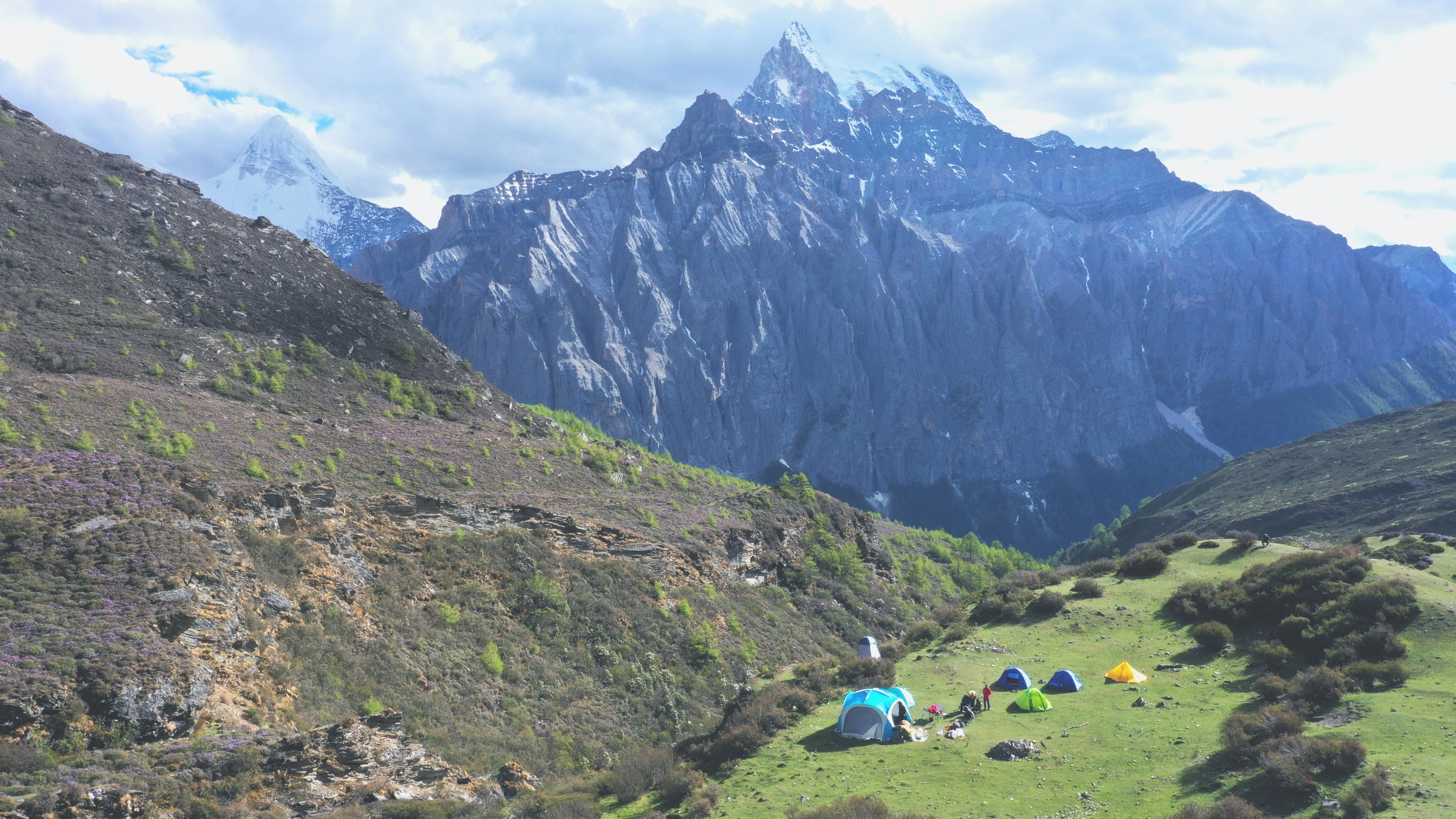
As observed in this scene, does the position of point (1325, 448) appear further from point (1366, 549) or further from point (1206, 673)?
point (1206, 673)

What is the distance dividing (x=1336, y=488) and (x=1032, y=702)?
397 feet

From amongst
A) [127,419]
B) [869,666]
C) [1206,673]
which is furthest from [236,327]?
[1206,673]

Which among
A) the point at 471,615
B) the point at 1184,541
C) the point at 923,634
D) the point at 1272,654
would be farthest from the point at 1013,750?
the point at 1184,541

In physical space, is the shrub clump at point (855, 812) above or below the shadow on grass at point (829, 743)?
above

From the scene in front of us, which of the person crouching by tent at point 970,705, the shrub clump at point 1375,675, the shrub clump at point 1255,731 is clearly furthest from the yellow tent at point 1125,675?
the shrub clump at point 1255,731

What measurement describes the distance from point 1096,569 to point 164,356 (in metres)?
67.2

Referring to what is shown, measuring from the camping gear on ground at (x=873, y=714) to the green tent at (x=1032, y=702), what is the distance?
4920mm

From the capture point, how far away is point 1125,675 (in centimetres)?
3756

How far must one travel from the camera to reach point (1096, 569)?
206 feet

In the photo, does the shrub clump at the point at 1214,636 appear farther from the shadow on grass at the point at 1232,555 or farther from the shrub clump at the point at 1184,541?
the shrub clump at the point at 1184,541

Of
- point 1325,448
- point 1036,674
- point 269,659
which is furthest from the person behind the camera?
point 1325,448

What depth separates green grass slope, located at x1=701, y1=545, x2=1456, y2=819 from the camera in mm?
24438

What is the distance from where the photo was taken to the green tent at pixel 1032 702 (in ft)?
A: 113

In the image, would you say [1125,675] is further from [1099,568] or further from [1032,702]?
[1099,568]
